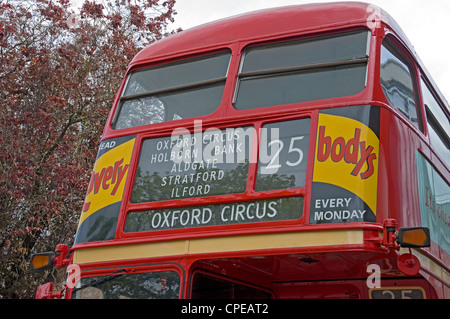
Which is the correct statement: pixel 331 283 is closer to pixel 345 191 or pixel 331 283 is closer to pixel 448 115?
pixel 345 191

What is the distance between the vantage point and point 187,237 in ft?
14.6

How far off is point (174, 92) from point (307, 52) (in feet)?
3.98

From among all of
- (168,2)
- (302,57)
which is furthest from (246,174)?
(168,2)

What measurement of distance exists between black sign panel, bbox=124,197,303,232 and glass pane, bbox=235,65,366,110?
832 millimetres

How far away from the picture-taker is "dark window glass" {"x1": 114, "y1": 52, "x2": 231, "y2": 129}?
5.08 meters

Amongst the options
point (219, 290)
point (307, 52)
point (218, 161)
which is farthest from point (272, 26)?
point (219, 290)

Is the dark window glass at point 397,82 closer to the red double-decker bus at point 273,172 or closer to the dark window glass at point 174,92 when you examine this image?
the red double-decker bus at point 273,172

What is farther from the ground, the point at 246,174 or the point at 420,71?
the point at 420,71

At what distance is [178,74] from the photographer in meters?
5.40

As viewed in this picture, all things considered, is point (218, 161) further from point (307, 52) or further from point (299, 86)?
point (307, 52)

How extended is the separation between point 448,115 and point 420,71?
116 cm

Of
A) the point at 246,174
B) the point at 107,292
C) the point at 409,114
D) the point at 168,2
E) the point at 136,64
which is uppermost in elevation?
the point at 168,2

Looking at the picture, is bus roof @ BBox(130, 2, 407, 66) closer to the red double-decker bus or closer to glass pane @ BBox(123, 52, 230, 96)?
the red double-decker bus

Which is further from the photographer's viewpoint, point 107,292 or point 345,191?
point 107,292
